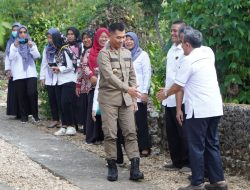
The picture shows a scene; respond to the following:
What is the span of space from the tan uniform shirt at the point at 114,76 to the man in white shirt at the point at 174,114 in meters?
0.51

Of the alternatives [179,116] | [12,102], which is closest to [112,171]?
[179,116]

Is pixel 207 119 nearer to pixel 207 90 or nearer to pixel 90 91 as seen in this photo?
pixel 207 90

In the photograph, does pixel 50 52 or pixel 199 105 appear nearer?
pixel 199 105

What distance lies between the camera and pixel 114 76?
7809mm

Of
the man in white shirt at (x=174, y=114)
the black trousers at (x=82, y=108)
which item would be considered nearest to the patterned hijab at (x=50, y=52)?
the black trousers at (x=82, y=108)

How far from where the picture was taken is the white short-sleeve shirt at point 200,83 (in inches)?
282

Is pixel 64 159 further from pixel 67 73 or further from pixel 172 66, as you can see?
pixel 67 73

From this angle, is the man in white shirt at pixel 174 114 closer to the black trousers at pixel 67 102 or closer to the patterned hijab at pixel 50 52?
the black trousers at pixel 67 102

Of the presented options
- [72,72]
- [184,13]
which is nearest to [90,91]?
[72,72]

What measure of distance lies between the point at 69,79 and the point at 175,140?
3.09 metres

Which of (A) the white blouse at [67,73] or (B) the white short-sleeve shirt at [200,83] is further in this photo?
(A) the white blouse at [67,73]

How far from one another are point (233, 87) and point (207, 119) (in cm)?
179

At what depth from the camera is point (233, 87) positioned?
29.3 ft

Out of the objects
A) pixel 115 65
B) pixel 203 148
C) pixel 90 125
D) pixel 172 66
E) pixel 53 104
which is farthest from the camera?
pixel 53 104
